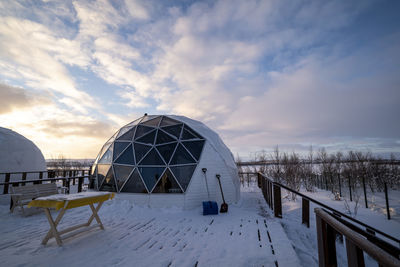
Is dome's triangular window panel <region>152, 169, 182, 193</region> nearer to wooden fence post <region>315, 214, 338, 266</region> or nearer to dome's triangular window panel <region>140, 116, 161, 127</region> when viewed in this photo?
dome's triangular window panel <region>140, 116, 161, 127</region>

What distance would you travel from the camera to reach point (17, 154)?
12766 millimetres

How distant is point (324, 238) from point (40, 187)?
31.7 feet

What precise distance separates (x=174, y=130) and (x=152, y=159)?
6.26 feet

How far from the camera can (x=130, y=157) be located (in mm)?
8547

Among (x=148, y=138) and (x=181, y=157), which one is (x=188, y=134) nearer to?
(x=181, y=157)

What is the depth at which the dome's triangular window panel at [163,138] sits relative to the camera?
8.79 m

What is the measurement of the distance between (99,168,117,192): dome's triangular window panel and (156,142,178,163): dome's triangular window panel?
2.55 metres

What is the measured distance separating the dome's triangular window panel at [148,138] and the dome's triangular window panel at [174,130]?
645 millimetres

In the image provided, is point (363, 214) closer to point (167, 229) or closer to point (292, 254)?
point (292, 254)

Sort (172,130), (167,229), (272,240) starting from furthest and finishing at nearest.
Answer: (172,130), (167,229), (272,240)

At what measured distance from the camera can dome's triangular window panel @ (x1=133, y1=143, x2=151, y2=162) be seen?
27.7 feet

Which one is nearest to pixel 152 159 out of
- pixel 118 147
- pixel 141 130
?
pixel 141 130

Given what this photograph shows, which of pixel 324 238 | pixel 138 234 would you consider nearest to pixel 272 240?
pixel 324 238

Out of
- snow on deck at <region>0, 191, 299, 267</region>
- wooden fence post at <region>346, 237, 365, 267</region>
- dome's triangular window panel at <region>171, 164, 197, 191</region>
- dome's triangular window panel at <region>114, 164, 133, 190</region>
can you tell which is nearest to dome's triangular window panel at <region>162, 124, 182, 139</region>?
dome's triangular window panel at <region>171, 164, 197, 191</region>
